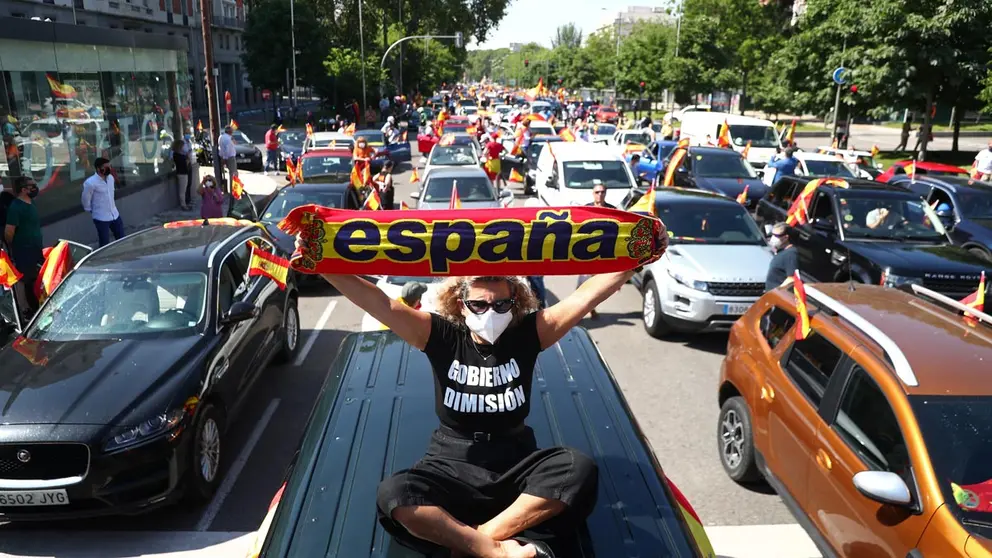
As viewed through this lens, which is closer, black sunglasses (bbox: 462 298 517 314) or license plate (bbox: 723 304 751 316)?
black sunglasses (bbox: 462 298 517 314)

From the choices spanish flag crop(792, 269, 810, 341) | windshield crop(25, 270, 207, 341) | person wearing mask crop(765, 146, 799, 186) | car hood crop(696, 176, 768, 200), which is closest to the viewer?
spanish flag crop(792, 269, 810, 341)

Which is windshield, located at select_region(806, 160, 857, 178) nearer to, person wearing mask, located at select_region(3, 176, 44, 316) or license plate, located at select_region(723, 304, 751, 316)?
license plate, located at select_region(723, 304, 751, 316)

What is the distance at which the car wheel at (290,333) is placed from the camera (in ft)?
27.8

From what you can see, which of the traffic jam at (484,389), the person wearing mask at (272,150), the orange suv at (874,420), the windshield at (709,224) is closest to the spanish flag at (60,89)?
the traffic jam at (484,389)

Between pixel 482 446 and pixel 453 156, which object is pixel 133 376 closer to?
pixel 482 446

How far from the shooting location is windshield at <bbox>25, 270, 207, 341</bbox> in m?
6.28

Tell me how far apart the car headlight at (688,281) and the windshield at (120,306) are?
5544 millimetres

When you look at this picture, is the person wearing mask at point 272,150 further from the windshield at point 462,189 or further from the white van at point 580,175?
the windshield at point 462,189

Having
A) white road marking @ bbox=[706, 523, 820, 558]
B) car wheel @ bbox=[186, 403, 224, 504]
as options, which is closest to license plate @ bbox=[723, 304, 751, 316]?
white road marking @ bbox=[706, 523, 820, 558]

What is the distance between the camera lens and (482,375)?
321 centimetres

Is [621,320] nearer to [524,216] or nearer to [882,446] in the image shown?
[882,446]

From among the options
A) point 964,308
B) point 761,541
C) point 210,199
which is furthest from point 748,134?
point 761,541

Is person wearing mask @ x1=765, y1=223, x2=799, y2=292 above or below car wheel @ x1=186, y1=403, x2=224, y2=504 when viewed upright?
above

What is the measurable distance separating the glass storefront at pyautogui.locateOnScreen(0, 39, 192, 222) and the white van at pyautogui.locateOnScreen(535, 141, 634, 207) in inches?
365
